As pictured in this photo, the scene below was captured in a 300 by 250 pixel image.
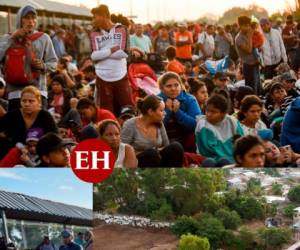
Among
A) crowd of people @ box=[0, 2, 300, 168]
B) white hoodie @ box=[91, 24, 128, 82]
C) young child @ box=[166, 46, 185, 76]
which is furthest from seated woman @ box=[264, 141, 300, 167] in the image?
young child @ box=[166, 46, 185, 76]

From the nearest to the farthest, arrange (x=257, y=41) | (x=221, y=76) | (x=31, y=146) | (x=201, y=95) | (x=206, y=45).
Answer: (x=31, y=146) → (x=201, y=95) → (x=257, y=41) → (x=221, y=76) → (x=206, y=45)

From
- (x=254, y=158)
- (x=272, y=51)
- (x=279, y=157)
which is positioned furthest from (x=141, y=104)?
(x=272, y=51)

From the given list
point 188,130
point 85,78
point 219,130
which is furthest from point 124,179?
point 85,78

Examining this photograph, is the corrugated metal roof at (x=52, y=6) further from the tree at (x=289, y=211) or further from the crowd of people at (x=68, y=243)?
the tree at (x=289, y=211)

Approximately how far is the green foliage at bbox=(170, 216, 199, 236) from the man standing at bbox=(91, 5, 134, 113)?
4.23 ft

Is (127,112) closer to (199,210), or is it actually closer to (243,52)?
(243,52)

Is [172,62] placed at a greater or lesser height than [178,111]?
greater

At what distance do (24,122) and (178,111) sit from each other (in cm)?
85

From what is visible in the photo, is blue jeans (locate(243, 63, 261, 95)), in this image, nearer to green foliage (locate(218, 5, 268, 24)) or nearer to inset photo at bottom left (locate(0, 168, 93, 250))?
green foliage (locate(218, 5, 268, 24))

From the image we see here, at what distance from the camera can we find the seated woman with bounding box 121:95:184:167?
10.6ft

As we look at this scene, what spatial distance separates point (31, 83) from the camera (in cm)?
434

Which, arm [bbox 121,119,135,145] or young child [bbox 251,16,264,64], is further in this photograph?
young child [bbox 251,16,264,64]

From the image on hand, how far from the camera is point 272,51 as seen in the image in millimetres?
6117

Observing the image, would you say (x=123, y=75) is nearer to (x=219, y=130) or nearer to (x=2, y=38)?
(x=2, y=38)
